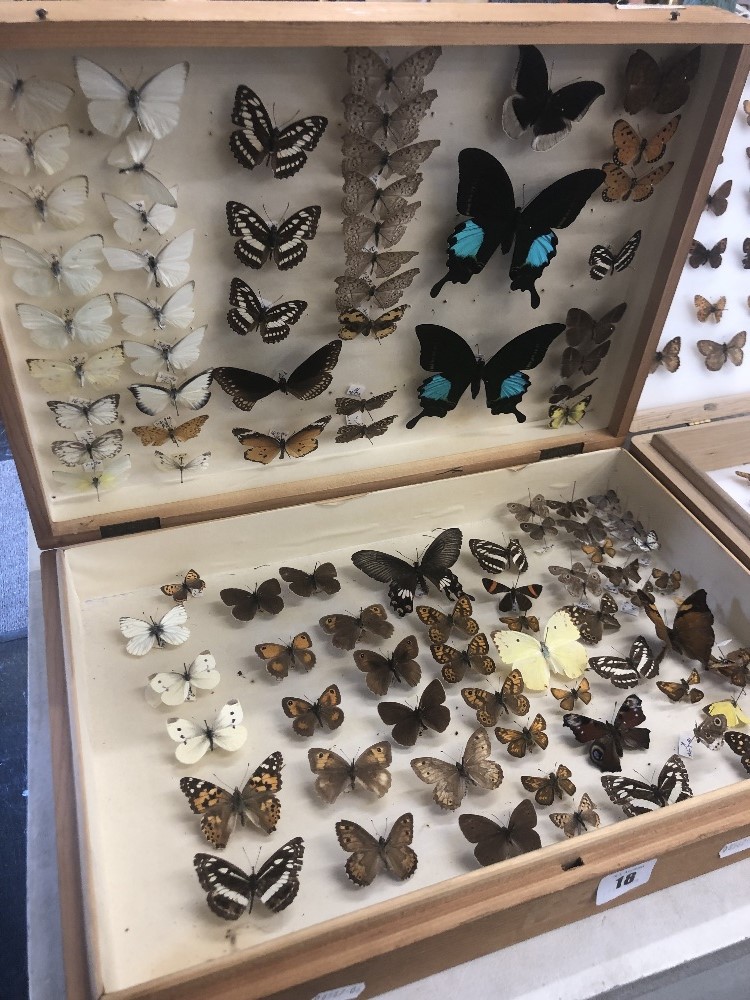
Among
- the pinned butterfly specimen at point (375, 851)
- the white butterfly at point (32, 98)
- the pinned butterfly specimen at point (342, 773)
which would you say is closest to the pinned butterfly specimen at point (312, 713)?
the pinned butterfly specimen at point (342, 773)

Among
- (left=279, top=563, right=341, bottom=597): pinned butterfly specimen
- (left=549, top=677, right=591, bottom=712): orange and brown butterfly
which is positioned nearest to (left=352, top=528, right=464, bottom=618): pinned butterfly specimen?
(left=279, top=563, right=341, bottom=597): pinned butterfly specimen

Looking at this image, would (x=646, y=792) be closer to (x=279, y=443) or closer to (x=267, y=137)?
(x=279, y=443)

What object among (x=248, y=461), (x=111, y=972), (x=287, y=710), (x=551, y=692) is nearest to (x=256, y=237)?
(x=248, y=461)

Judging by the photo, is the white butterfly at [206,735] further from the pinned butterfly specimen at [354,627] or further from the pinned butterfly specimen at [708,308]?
the pinned butterfly specimen at [708,308]

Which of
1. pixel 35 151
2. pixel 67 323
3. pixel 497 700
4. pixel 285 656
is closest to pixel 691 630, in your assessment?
pixel 497 700

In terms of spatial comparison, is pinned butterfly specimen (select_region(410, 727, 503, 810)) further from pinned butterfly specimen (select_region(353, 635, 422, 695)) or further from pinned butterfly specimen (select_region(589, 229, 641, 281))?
pinned butterfly specimen (select_region(589, 229, 641, 281))

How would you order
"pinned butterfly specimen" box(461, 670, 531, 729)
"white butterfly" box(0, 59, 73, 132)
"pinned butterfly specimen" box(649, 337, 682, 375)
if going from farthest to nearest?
"pinned butterfly specimen" box(649, 337, 682, 375) → "pinned butterfly specimen" box(461, 670, 531, 729) → "white butterfly" box(0, 59, 73, 132)
